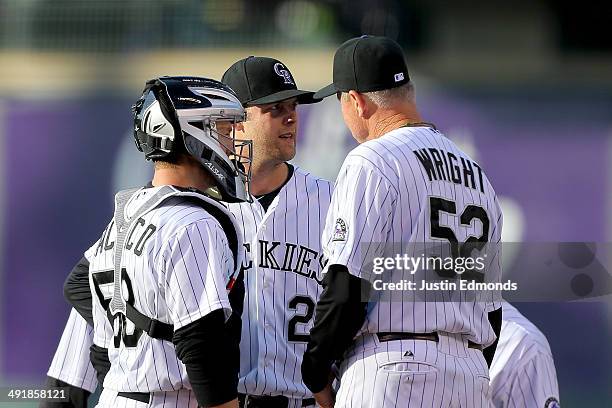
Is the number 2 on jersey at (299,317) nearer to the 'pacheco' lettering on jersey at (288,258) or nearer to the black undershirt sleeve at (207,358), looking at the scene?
the 'pacheco' lettering on jersey at (288,258)

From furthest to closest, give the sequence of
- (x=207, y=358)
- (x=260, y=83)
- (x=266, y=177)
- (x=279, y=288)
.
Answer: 1. (x=260, y=83)
2. (x=266, y=177)
3. (x=279, y=288)
4. (x=207, y=358)

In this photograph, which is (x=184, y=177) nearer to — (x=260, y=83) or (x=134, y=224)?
(x=134, y=224)

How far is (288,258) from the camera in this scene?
13.4 feet

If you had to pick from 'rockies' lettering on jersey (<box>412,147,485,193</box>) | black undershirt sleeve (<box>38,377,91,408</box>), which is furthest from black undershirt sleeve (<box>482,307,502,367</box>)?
black undershirt sleeve (<box>38,377,91,408</box>)

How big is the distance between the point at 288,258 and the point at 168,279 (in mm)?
1031

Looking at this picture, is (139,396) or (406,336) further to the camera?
(406,336)

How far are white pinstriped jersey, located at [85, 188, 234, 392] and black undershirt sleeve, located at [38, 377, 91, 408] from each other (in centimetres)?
94

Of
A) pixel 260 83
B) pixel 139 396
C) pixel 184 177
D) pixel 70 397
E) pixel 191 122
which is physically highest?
pixel 260 83

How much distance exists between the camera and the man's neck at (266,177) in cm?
431

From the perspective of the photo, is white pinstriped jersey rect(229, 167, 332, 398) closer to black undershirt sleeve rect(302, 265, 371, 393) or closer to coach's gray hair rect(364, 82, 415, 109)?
black undershirt sleeve rect(302, 265, 371, 393)

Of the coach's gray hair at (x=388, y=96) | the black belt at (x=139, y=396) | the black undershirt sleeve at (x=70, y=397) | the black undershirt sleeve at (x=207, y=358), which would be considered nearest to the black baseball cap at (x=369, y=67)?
the coach's gray hair at (x=388, y=96)

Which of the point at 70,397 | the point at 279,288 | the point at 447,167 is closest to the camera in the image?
the point at 447,167

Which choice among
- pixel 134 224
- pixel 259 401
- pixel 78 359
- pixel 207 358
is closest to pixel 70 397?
pixel 78 359

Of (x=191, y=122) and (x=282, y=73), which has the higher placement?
(x=282, y=73)
